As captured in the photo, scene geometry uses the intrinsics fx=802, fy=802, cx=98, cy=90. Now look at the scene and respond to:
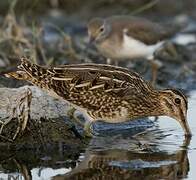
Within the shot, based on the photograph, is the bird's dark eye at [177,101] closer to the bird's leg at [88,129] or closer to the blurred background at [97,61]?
the blurred background at [97,61]

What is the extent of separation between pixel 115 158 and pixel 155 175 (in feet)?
2.00

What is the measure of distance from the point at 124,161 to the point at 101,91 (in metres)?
0.97

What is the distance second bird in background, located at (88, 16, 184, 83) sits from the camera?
1093 cm

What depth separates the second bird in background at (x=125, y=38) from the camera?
35.9 feet

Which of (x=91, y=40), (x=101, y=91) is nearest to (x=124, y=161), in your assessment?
(x=101, y=91)

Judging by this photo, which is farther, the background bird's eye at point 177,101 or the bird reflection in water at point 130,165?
the background bird's eye at point 177,101

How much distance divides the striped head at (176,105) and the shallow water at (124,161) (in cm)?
15

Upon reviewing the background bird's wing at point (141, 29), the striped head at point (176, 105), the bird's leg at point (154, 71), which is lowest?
Result: the striped head at point (176, 105)

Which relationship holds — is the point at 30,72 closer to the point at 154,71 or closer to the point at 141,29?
the point at 154,71

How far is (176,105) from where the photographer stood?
8047mm

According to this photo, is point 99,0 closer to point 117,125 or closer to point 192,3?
point 192,3

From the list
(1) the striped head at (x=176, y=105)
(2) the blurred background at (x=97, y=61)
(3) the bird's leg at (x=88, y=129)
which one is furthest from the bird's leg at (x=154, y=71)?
(3) the bird's leg at (x=88, y=129)

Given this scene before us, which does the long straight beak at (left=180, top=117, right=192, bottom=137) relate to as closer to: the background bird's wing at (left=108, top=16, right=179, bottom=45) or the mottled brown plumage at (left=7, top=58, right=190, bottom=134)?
the mottled brown plumage at (left=7, top=58, right=190, bottom=134)

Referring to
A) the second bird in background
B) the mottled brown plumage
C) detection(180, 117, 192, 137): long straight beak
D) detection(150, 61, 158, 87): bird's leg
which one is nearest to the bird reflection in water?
detection(180, 117, 192, 137): long straight beak
